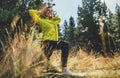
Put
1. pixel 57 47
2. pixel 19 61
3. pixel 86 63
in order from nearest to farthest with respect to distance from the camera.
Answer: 1. pixel 19 61
2. pixel 57 47
3. pixel 86 63

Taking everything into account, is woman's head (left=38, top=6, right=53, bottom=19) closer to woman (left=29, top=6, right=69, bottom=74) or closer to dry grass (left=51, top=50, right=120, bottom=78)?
woman (left=29, top=6, right=69, bottom=74)

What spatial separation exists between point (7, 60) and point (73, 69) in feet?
14.1

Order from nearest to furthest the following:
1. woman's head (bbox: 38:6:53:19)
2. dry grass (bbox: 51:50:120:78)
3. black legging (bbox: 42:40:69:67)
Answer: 1. black legging (bbox: 42:40:69:67)
2. woman's head (bbox: 38:6:53:19)
3. dry grass (bbox: 51:50:120:78)

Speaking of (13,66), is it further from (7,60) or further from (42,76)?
(42,76)

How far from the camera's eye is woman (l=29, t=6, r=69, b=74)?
7895 mm

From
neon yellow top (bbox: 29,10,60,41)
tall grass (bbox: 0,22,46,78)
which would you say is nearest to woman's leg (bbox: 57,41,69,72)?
neon yellow top (bbox: 29,10,60,41)

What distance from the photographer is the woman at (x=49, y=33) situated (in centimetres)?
789

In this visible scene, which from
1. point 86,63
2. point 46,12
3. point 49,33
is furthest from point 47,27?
point 86,63

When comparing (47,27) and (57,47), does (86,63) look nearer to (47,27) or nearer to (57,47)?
(57,47)

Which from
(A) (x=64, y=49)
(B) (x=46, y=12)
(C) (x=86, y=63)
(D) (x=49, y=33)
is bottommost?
(C) (x=86, y=63)

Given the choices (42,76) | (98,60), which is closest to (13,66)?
(42,76)

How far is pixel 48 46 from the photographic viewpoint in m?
7.87

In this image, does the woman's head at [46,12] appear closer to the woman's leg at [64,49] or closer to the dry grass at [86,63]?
the woman's leg at [64,49]

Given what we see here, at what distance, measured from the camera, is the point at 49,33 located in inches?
311
